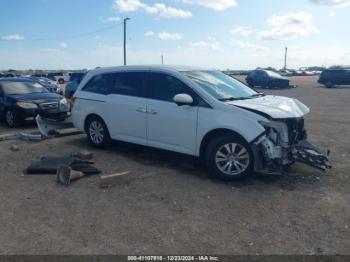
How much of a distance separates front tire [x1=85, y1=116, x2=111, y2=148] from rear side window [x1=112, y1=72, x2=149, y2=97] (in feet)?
2.60

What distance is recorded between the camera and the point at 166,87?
7.00 m

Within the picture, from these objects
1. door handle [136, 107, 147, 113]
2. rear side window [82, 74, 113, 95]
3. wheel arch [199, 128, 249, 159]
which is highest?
rear side window [82, 74, 113, 95]

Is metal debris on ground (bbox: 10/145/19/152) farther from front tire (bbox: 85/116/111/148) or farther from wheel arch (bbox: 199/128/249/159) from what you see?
wheel arch (bbox: 199/128/249/159)

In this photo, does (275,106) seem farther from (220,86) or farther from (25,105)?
(25,105)

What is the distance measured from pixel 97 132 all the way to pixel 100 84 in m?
1.01

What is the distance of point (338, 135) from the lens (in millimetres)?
10078

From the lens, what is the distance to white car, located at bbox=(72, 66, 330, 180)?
5930mm

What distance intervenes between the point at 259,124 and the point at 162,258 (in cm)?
280

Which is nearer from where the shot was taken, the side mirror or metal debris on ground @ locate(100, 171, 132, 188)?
metal debris on ground @ locate(100, 171, 132, 188)

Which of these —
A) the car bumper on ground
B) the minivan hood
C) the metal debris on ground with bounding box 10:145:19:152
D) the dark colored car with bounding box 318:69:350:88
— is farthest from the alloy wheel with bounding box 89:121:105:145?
the dark colored car with bounding box 318:69:350:88

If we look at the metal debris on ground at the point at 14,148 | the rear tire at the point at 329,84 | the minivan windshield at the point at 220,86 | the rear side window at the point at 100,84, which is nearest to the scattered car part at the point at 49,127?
the metal debris on ground at the point at 14,148

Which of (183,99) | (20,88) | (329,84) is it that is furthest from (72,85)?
(329,84)

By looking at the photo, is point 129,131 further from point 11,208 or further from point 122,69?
point 11,208

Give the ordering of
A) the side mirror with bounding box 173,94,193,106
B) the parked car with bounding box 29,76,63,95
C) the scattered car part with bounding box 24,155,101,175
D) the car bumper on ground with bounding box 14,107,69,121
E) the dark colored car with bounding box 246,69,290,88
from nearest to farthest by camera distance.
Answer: the side mirror with bounding box 173,94,193,106, the scattered car part with bounding box 24,155,101,175, the car bumper on ground with bounding box 14,107,69,121, the parked car with bounding box 29,76,63,95, the dark colored car with bounding box 246,69,290,88
